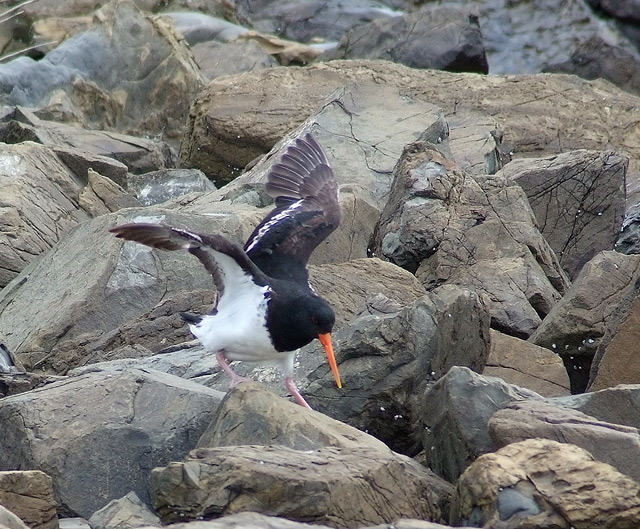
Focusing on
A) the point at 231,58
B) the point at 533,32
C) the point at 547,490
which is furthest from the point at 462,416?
the point at 533,32

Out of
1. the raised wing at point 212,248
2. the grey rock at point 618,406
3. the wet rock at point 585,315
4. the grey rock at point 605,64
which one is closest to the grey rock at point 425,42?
the grey rock at point 605,64

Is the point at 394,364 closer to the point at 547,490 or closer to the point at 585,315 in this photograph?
the point at 585,315

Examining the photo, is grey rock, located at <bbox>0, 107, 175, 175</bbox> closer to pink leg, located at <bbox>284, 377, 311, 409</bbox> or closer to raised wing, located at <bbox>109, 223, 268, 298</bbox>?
raised wing, located at <bbox>109, 223, 268, 298</bbox>

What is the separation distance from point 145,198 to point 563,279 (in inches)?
179

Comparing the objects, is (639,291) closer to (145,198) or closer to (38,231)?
(38,231)

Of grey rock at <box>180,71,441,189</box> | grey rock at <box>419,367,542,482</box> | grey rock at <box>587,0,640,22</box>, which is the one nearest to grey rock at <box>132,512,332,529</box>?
grey rock at <box>419,367,542,482</box>

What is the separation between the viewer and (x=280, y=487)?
4.55 metres

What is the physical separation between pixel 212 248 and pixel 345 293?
201 cm

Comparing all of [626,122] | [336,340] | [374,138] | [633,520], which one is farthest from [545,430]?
[626,122]

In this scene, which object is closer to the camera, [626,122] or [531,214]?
[531,214]

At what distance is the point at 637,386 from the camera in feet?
18.9

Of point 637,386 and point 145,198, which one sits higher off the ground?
point 637,386

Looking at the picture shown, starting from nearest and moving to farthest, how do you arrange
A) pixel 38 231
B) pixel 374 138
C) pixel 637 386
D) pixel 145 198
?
1. pixel 637 386
2. pixel 38 231
3. pixel 374 138
4. pixel 145 198

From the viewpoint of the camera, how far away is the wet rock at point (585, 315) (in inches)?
293
